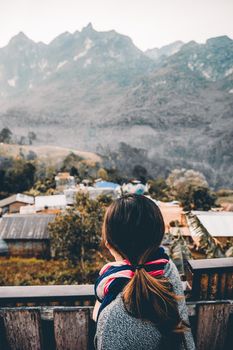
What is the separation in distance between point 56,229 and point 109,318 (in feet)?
45.7

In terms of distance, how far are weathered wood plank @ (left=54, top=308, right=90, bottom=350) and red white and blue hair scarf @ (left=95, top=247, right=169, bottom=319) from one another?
1.44ft

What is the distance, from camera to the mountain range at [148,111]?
11138 centimetres

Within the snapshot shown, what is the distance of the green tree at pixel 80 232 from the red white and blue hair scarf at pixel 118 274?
1279 cm

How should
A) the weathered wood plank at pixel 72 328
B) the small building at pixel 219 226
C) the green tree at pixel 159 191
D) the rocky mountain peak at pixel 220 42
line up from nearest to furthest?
the weathered wood plank at pixel 72 328, the small building at pixel 219 226, the green tree at pixel 159 191, the rocky mountain peak at pixel 220 42

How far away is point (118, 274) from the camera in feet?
4.56

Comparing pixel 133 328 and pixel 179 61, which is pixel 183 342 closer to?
pixel 133 328

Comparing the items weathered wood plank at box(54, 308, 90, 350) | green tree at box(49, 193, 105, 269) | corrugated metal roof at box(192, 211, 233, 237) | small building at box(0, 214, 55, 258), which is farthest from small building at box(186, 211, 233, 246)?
weathered wood plank at box(54, 308, 90, 350)

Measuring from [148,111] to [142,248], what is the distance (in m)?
149

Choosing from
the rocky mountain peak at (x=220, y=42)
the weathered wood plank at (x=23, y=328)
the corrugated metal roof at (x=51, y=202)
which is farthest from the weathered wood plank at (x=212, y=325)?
the rocky mountain peak at (x=220, y=42)

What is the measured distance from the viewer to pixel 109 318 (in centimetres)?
133

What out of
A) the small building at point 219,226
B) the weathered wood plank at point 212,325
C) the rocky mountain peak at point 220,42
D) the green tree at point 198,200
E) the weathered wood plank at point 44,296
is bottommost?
the green tree at point 198,200

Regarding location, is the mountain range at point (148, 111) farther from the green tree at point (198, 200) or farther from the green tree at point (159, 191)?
the green tree at point (198, 200)

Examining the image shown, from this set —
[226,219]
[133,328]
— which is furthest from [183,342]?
[226,219]

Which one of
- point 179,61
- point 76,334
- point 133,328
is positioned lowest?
point 76,334
